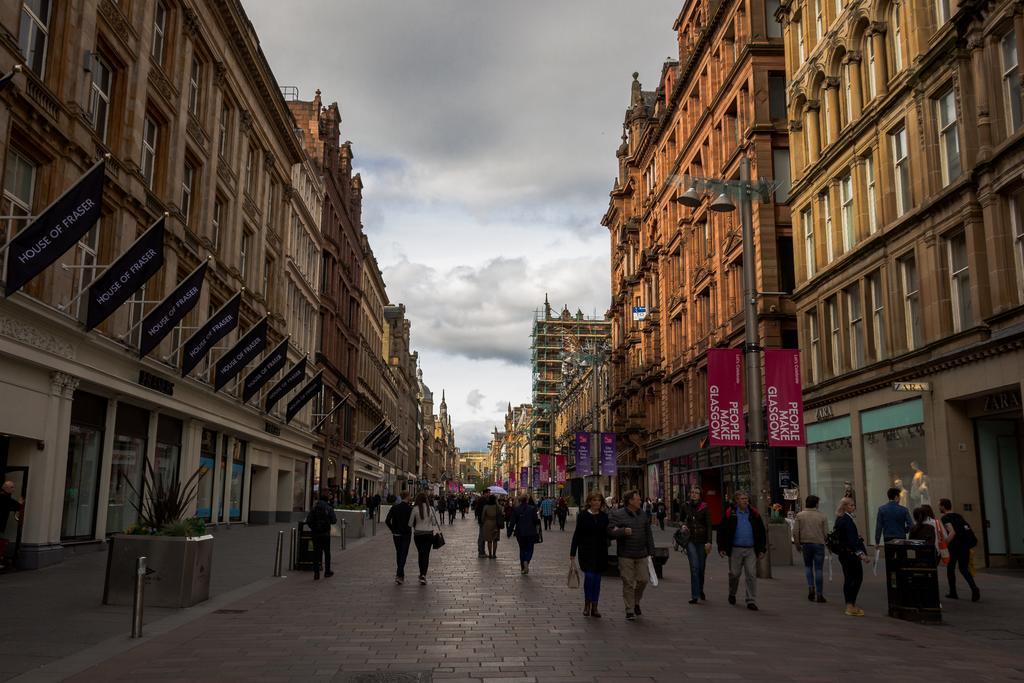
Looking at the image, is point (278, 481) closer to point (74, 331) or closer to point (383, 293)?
point (74, 331)

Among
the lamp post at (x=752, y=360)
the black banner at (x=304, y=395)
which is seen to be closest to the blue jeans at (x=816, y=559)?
the lamp post at (x=752, y=360)

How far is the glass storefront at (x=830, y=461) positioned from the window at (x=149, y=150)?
2185cm

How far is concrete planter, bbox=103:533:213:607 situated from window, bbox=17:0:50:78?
10.3m

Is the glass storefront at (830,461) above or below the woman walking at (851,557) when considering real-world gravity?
above

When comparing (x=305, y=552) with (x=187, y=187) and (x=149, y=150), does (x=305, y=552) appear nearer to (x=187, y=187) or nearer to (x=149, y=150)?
(x=149, y=150)

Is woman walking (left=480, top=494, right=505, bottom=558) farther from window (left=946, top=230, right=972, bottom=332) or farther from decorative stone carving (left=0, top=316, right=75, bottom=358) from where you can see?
window (left=946, top=230, right=972, bottom=332)

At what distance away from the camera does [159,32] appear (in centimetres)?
2591

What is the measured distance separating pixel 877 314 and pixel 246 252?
80.5 feet

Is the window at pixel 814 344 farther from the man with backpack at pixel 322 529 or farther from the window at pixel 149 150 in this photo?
the window at pixel 149 150

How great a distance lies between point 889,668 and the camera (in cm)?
870

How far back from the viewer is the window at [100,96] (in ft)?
67.8

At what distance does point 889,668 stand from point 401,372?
104m

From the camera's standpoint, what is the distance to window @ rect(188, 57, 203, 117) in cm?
2864

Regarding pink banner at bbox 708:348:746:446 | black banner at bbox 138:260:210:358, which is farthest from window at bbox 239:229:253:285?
pink banner at bbox 708:348:746:446
